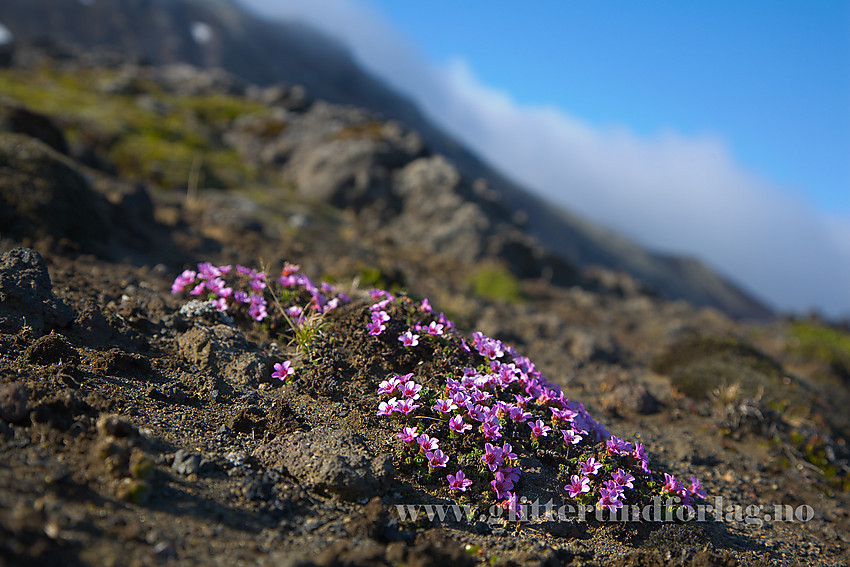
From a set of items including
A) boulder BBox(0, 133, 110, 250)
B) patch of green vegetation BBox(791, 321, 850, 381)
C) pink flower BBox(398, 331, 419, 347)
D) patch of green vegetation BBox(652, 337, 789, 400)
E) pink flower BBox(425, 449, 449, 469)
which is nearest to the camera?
pink flower BBox(425, 449, 449, 469)

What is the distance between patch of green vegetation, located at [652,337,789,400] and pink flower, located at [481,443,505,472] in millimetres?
4387

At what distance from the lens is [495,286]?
42.7ft

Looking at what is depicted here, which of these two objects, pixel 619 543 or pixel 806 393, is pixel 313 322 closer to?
pixel 619 543

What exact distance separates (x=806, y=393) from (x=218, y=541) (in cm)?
855

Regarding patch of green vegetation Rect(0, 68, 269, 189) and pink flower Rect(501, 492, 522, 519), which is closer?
pink flower Rect(501, 492, 522, 519)

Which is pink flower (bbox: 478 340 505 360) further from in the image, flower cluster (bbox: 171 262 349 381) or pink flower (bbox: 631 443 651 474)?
flower cluster (bbox: 171 262 349 381)

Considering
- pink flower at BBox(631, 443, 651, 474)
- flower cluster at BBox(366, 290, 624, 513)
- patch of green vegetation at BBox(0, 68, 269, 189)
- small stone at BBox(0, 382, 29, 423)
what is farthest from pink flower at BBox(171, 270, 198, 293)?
patch of green vegetation at BBox(0, 68, 269, 189)

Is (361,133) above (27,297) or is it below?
above

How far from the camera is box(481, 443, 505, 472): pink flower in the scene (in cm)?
362

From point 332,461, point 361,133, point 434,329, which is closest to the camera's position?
point 332,461

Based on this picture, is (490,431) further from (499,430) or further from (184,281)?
(184,281)

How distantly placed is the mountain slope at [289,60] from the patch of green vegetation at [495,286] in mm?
37588

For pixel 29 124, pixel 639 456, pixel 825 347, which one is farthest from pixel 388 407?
pixel 825 347

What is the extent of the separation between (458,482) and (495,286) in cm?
970
